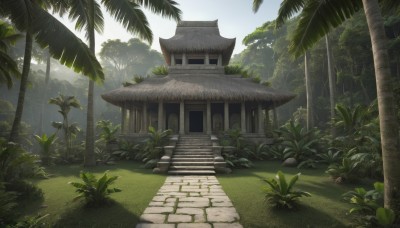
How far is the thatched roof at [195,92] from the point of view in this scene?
54.9ft

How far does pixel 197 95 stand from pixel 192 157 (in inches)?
218

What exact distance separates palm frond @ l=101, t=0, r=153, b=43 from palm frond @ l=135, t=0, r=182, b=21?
0.51 m

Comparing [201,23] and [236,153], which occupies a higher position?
[201,23]

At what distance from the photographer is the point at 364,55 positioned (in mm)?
24406

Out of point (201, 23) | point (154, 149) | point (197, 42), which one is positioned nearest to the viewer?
point (154, 149)

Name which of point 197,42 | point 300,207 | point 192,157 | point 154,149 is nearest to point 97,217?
point 300,207

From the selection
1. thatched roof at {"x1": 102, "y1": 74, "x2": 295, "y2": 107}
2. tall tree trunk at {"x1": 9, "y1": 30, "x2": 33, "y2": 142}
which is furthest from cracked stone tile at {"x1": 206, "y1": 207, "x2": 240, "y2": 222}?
thatched roof at {"x1": 102, "y1": 74, "x2": 295, "y2": 107}

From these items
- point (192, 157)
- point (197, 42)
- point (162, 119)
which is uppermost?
point (197, 42)

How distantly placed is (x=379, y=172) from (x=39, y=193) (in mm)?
10254

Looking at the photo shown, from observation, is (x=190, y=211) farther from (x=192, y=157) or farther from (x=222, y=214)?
(x=192, y=157)

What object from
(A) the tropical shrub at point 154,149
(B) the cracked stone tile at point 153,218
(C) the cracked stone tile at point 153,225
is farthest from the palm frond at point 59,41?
(A) the tropical shrub at point 154,149

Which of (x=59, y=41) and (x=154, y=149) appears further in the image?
(x=154, y=149)

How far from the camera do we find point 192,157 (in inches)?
486

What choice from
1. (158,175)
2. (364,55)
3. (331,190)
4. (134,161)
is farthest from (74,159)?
(364,55)
